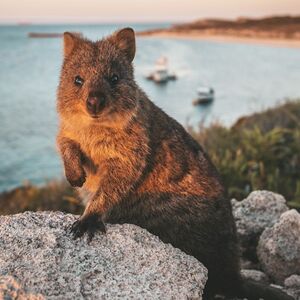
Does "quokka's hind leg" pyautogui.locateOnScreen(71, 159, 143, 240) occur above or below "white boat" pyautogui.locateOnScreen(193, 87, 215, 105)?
above

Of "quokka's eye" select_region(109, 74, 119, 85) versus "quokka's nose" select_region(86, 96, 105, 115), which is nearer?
"quokka's nose" select_region(86, 96, 105, 115)

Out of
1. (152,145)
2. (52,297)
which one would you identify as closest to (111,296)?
(52,297)

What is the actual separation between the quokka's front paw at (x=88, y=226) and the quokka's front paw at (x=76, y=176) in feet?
1.36

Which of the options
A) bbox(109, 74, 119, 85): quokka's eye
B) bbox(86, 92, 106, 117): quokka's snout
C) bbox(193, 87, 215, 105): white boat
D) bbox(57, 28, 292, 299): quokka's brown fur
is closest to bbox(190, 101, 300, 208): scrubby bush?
bbox(57, 28, 292, 299): quokka's brown fur

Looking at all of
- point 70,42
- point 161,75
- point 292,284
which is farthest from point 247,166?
point 161,75

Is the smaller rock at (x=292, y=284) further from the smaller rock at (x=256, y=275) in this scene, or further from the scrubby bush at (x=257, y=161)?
the scrubby bush at (x=257, y=161)

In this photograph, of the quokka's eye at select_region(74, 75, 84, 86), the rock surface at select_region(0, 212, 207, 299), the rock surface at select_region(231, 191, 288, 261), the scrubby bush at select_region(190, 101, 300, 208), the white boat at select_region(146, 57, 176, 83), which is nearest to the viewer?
the rock surface at select_region(0, 212, 207, 299)

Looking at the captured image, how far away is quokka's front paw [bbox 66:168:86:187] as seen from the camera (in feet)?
15.0

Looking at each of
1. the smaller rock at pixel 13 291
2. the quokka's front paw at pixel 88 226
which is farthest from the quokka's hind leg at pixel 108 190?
the smaller rock at pixel 13 291

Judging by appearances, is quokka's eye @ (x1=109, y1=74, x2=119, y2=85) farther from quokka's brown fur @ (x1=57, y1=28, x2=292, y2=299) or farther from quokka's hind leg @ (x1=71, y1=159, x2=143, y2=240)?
quokka's hind leg @ (x1=71, y1=159, x2=143, y2=240)

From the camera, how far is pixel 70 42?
519 centimetres

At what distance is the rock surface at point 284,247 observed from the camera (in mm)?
5836

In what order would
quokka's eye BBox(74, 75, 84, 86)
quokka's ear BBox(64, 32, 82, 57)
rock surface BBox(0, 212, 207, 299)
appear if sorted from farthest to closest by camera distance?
quokka's ear BBox(64, 32, 82, 57)
quokka's eye BBox(74, 75, 84, 86)
rock surface BBox(0, 212, 207, 299)

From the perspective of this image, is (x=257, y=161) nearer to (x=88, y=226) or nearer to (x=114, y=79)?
(x=114, y=79)
